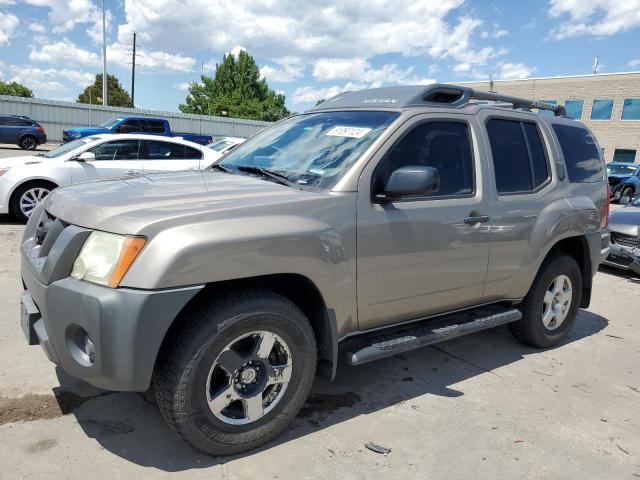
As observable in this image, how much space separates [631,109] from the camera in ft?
123

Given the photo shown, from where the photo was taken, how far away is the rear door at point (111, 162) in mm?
8641

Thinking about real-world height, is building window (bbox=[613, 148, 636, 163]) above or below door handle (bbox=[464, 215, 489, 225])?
above

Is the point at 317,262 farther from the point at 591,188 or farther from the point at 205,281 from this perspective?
the point at 591,188

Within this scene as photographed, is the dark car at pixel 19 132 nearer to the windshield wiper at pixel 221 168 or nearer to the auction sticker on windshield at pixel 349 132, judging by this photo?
the windshield wiper at pixel 221 168

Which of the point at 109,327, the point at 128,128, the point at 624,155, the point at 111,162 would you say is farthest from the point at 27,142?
the point at 624,155

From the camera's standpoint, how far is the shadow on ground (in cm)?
279

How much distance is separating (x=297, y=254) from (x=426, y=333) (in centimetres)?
123

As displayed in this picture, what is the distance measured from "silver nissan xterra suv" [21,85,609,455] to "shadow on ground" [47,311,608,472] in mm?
266

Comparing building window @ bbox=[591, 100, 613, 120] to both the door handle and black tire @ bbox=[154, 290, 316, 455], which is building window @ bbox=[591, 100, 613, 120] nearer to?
the door handle

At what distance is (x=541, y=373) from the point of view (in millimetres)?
4125

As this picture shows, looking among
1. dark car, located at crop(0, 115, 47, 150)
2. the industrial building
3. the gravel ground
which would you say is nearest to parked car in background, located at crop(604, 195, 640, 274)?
the gravel ground

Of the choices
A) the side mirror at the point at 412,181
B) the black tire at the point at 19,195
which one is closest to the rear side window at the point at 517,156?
the side mirror at the point at 412,181

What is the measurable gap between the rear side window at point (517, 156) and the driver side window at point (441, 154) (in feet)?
0.96

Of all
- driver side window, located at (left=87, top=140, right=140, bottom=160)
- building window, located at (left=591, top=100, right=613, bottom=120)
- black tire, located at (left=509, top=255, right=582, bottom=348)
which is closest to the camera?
black tire, located at (left=509, top=255, right=582, bottom=348)
